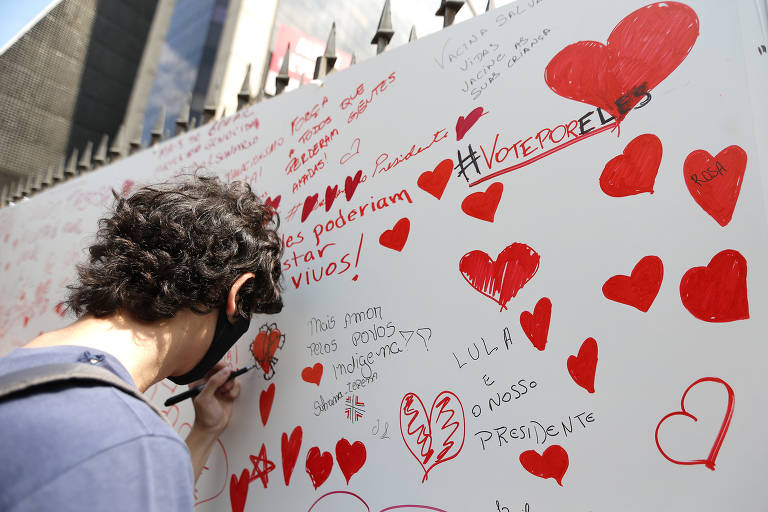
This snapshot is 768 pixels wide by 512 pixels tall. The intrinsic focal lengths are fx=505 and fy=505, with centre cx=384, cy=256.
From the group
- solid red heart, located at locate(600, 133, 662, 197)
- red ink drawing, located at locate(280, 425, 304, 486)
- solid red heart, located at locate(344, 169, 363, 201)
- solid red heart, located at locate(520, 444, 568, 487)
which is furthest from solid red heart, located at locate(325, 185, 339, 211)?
solid red heart, located at locate(520, 444, 568, 487)

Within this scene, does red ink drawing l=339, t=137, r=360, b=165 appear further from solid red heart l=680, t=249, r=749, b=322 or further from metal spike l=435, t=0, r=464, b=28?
solid red heart l=680, t=249, r=749, b=322

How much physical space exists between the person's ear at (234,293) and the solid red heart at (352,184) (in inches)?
14.7

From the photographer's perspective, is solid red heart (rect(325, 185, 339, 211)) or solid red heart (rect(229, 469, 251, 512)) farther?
solid red heart (rect(325, 185, 339, 211))

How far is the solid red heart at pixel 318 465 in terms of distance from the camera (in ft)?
3.60

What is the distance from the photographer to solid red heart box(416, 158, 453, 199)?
1.14m

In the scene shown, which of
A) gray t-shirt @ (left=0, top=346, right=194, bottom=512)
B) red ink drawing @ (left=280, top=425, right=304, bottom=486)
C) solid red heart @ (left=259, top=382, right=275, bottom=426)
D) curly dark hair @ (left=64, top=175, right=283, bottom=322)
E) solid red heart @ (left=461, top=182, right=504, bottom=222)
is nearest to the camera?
gray t-shirt @ (left=0, top=346, right=194, bottom=512)

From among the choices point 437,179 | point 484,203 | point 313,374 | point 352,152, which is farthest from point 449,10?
point 313,374

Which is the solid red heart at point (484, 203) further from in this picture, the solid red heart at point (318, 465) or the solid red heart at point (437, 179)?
the solid red heart at point (318, 465)

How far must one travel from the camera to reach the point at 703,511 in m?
0.71

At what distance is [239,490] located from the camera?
1.23 metres

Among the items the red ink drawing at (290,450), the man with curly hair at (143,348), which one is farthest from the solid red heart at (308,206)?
the red ink drawing at (290,450)

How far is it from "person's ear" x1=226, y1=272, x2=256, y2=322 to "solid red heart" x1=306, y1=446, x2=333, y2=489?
36 cm

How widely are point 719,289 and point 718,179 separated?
182 mm

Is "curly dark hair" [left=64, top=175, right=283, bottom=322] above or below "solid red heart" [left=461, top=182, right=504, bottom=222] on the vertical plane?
below
